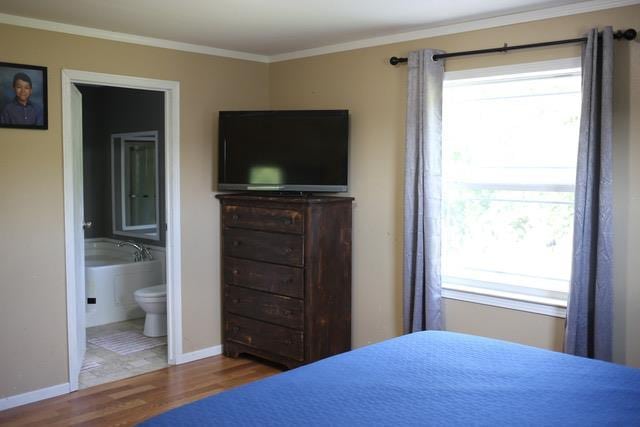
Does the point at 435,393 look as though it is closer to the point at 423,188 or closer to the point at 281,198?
the point at 423,188

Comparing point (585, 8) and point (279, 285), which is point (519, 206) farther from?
point (279, 285)

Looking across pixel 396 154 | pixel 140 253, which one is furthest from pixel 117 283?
pixel 396 154

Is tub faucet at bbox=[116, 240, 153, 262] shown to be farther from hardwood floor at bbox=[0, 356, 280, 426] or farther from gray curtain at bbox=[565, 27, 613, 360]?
gray curtain at bbox=[565, 27, 613, 360]

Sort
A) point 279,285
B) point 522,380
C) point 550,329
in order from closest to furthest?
point 522,380, point 550,329, point 279,285

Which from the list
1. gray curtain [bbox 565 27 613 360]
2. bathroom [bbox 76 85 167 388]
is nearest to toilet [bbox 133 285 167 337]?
bathroom [bbox 76 85 167 388]

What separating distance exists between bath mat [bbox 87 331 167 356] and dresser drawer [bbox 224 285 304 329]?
0.85 meters

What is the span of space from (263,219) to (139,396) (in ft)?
4.67

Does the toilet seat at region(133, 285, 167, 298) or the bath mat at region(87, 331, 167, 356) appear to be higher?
the toilet seat at region(133, 285, 167, 298)

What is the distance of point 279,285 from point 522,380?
2320mm

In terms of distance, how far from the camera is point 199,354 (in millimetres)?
4695

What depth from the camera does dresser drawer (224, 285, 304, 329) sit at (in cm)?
421

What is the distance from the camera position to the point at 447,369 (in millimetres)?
2305

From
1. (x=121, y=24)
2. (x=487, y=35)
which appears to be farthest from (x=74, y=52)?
(x=487, y=35)

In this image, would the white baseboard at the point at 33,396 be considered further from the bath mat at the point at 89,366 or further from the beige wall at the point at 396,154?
the beige wall at the point at 396,154
